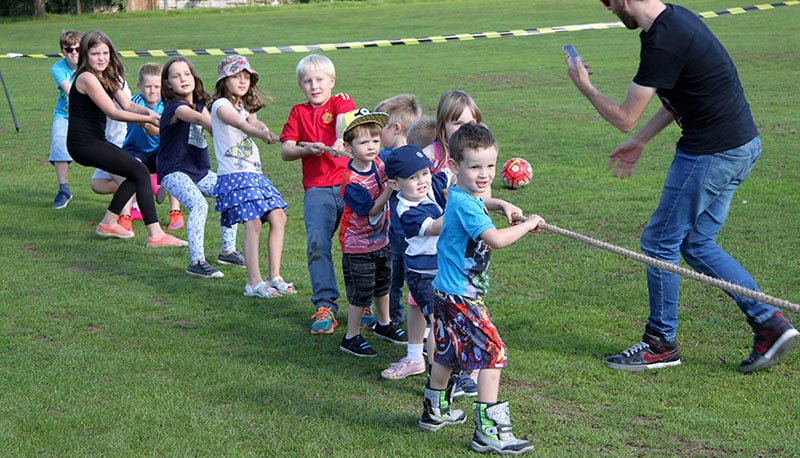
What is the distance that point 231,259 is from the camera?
865 centimetres

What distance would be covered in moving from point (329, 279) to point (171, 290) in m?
1.72

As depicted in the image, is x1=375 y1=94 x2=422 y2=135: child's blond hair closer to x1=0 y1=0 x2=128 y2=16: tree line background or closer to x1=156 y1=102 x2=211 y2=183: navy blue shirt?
x1=156 y1=102 x2=211 y2=183: navy blue shirt

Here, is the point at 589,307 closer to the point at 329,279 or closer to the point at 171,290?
the point at 329,279

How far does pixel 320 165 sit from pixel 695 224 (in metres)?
2.66

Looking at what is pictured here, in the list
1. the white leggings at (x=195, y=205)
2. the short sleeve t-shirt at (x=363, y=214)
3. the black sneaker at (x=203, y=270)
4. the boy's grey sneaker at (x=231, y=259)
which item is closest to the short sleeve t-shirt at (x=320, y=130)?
the short sleeve t-shirt at (x=363, y=214)

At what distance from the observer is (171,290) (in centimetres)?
776

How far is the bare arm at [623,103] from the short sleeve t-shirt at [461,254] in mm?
1072

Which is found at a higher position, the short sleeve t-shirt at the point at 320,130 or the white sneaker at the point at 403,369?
the short sleeve t-shirt at the point at 320,130

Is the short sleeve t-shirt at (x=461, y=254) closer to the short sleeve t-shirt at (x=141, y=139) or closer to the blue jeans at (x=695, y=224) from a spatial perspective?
the blue jeans at (x=695, y=224)

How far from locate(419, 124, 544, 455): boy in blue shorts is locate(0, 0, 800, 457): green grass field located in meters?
0.18

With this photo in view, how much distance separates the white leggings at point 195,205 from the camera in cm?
834

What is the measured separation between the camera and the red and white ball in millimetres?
10766

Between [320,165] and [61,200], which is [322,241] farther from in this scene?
[61,200]

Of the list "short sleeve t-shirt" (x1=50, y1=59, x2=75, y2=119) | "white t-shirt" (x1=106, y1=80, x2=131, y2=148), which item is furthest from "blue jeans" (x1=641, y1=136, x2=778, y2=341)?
"short sleeve t-shirt" (x1=50, y1=59, x2=75, y2=119)
